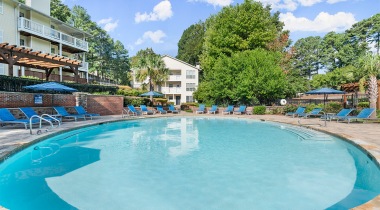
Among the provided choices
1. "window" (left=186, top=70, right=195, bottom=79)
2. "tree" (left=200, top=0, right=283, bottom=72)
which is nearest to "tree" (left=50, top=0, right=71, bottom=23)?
"window" (left=186, top=70, right=195, bottom=79)

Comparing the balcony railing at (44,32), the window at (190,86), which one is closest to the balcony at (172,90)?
the window at (190,86)

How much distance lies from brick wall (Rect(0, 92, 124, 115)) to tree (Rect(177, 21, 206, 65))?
3439 centimetres

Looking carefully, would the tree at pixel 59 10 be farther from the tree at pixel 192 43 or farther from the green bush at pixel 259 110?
the green bush at pixel 259 110

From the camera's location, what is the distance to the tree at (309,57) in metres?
54.3

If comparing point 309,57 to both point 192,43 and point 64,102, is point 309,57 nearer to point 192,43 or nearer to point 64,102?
point 192,43

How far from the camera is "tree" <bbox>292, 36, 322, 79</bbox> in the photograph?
54.3m

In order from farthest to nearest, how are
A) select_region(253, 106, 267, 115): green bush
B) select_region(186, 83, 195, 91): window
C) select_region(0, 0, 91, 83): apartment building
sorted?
select_region(186, 83, 195, 91): window → select_region(253, 106, 267, 115): green bush → select_region(0, 0, 91, 83): apartment building

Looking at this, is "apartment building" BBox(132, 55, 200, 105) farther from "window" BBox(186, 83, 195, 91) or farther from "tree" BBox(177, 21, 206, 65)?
"tree" BBox(177, 21, 206, 65)

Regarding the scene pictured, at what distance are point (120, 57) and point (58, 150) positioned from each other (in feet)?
149

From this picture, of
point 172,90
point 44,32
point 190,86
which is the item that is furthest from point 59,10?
point 190,86

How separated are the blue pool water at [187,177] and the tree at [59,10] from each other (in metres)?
34.0

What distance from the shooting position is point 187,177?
577 centimetres

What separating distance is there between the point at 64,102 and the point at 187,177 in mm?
14228

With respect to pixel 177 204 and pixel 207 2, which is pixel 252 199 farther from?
pixel 207 2
